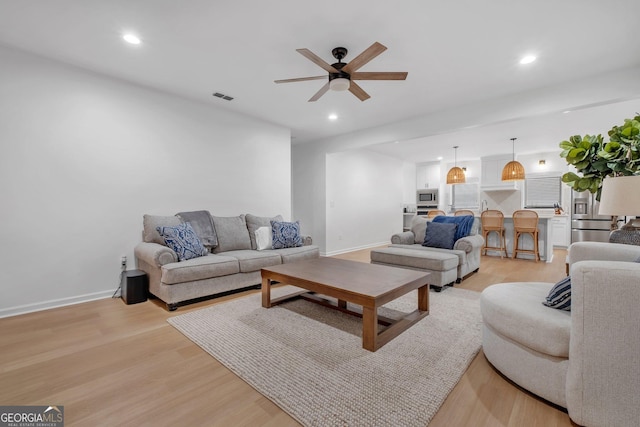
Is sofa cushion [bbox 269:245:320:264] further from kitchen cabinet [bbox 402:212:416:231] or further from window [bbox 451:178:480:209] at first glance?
window [bbox 451:178:480:209]

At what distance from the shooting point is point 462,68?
122 inches

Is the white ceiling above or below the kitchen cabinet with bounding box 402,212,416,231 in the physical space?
above

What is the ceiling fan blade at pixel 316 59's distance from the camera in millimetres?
2195

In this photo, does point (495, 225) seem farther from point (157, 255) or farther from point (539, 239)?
point (157, 255)

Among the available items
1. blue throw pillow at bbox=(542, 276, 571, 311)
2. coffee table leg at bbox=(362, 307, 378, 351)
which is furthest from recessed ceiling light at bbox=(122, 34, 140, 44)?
blue throw pillow at bbox=(542, 276, 571, 311)

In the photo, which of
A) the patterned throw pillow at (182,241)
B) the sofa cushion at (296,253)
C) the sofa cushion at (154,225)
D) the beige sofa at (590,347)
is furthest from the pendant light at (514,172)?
the sofa cushion at (154,225)

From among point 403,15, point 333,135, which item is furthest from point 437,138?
point 403,15

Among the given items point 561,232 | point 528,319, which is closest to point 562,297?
point 528,319

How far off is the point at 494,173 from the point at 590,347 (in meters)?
7.51

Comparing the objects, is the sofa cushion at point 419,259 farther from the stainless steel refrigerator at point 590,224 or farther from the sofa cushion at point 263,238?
the stainless steel refrigerator at point 590,224

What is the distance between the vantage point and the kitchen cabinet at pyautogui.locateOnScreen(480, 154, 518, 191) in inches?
289

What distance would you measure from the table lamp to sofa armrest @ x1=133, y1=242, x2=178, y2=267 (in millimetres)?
3532

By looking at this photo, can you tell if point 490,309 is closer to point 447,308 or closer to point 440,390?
point 440,390

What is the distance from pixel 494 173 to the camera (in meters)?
7.58
